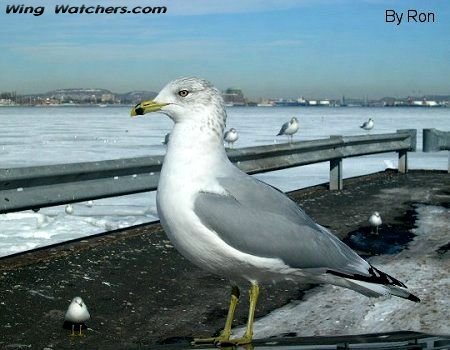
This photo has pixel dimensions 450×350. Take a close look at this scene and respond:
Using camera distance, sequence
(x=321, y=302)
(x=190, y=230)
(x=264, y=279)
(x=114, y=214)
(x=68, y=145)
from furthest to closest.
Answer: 1. (x=68, y=145)
2. (x=114, y=214)
3. (x=321, y=302)
4. (x=264, y=279)
5. (x=190, y=230)

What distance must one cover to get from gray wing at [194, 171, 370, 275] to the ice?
1.14 metres

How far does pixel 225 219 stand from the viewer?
3.55 metres

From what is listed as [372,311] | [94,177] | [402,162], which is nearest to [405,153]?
[402,162]

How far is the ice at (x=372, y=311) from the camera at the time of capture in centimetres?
505

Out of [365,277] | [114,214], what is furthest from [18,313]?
[114,214]

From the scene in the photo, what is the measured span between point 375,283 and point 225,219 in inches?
29.2

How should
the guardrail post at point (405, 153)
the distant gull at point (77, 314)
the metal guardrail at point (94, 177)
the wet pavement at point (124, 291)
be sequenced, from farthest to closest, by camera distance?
the guardrail post at point (405, 153), the metal guardrail at point (94, 177), the wet pavement at point (124, 291), the distant gull at point (77, 314)

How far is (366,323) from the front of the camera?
517 centimetres

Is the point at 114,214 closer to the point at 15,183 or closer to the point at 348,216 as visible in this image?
the point at 348,216

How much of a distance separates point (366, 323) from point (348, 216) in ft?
15.6

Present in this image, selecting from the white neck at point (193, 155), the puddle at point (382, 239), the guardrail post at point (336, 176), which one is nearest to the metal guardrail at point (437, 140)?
the guardrail post at point (336, 176)

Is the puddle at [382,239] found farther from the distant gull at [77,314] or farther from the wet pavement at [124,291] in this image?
the distant gull at [77,314]

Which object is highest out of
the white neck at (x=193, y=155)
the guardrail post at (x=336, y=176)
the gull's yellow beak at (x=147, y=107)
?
the gull's yellow beak at (x=147, y=107)

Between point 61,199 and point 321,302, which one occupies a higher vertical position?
point 61,199
